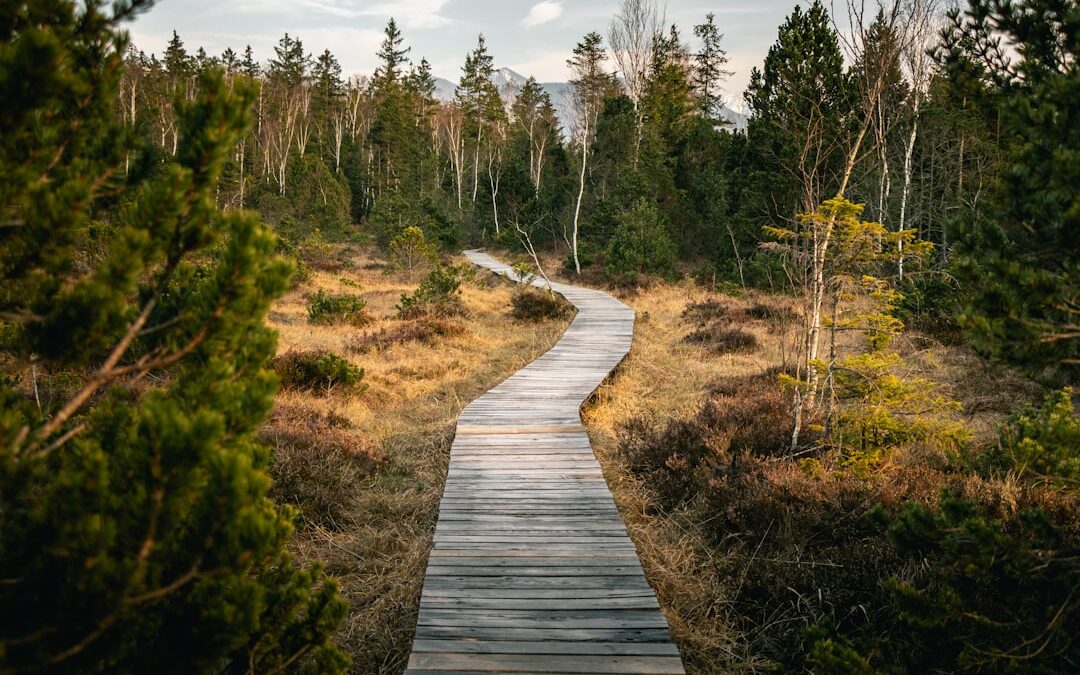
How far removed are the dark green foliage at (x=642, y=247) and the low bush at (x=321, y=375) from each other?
13037 millimetres

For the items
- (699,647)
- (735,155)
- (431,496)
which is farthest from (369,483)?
(735,155)

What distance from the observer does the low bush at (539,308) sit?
14.9 metres

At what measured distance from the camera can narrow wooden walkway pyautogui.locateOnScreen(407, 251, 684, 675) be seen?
294 cm

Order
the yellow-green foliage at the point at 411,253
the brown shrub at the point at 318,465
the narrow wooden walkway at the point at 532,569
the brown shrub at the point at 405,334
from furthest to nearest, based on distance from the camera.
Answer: the yellow-green foliage at the point at 411,253 → the brown shrub at the point at 405,334 → the brown shrub at the point at 318,465 → the narrow wooden walkway at the point at 532,569

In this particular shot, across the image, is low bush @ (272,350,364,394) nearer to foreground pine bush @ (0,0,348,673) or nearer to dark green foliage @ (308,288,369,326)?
dark green foliage @ (308,288,369,326)

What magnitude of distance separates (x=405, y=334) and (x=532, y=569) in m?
8.49

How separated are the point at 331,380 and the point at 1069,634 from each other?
7773mm

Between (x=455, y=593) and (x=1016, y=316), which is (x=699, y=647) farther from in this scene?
(x=1016, y=316)

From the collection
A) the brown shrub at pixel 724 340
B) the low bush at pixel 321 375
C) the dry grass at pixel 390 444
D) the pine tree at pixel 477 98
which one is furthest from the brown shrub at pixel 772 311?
the pine tree at pixel 477 98

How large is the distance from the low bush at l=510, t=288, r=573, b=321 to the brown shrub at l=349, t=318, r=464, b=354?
261 cm

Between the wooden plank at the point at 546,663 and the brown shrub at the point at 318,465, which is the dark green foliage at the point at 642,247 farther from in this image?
the wooden plank at the point at 546,663

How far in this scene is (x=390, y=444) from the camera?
673 centimetres

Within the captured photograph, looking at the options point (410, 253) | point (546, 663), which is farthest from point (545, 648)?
point (410, 253)

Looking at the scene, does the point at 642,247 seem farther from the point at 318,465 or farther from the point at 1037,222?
the point at 1037,222
